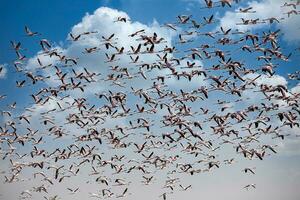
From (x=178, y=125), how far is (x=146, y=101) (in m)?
6.09

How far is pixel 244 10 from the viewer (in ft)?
193

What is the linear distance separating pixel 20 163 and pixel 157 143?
2427 centimetres

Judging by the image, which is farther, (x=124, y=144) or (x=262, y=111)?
(x=124, y=144)

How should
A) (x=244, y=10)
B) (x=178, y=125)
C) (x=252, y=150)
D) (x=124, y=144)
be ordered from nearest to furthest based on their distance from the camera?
(x=244, y=10)
(x=178, y=125)
(x=252, y=150)
(x=124, y=144)

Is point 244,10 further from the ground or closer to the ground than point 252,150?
further from the ground

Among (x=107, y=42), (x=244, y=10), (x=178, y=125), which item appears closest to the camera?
(x=244, y=10)

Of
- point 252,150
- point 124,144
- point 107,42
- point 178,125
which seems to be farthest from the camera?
point 124,144

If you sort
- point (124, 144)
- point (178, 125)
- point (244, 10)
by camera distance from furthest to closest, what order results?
1. point (124, 144)
2. point (178, 125)
3. point (244, 10)

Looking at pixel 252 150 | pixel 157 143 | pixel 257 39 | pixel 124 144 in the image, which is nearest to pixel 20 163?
pixel 124 144

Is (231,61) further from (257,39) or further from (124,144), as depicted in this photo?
(124,144)

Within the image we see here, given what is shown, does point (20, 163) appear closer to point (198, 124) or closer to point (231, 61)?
point (198, 124)

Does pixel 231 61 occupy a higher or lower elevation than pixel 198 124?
higher

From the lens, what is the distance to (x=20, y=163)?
280 ft

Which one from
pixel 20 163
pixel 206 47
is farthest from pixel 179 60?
pixel 20 163
